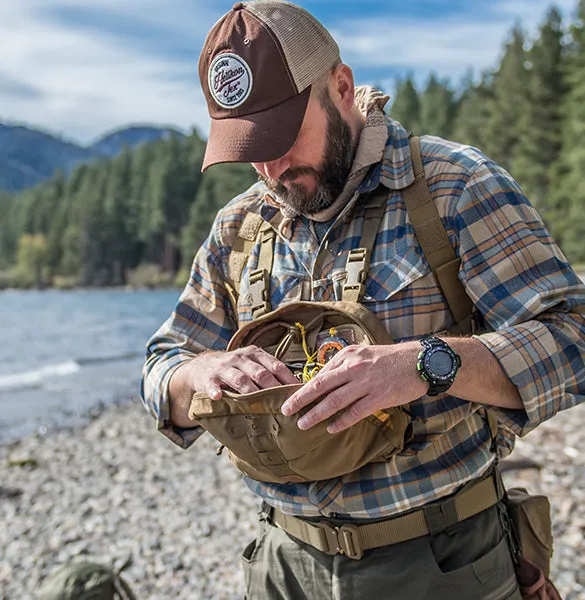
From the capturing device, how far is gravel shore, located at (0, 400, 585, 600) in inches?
272

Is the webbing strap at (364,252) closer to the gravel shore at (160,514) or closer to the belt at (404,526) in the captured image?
the belt at (404,526)

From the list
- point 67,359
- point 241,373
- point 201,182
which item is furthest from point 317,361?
point 201,182

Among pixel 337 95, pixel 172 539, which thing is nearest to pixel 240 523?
pixel 172 539

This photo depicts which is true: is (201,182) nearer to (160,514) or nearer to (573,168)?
(573,168)

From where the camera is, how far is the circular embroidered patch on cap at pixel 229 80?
2275 mm

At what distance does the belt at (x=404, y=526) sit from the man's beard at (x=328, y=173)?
1037 mm

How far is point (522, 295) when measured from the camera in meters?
2.07

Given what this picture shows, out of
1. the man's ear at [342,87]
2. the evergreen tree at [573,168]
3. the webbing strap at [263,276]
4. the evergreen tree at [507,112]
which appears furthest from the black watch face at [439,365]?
the evergreen tree at [507,112]

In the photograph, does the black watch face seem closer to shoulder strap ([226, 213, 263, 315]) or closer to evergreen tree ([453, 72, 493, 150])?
shoulder strap ([226, 213, 263, 315])

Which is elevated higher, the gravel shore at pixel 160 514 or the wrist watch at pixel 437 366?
the wrist watch at pixel 437 366

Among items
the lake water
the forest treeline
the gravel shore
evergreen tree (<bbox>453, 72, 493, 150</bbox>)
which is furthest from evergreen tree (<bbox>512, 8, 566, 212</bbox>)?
the gravel shore

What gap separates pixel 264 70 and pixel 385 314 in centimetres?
87

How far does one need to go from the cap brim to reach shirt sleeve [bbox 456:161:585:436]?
58 centimetres

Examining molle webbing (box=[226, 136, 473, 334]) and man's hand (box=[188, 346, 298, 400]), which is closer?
man's hand (box=[188, 346, 298, 400])
